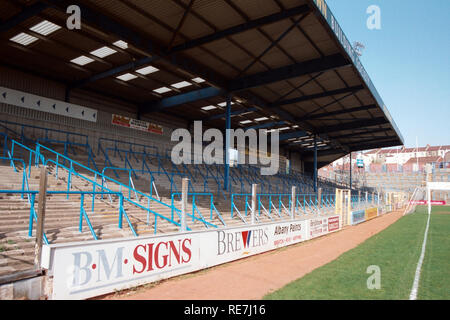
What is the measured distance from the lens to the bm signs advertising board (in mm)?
5481

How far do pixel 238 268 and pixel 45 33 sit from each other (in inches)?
503

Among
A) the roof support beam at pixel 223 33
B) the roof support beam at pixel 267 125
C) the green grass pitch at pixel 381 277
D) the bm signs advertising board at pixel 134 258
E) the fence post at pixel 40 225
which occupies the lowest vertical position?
the green grass pitch at pixel 381 277

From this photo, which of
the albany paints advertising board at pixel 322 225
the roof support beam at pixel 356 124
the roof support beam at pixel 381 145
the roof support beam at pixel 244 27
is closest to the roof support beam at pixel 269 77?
the roof support beam at pixel 244 27

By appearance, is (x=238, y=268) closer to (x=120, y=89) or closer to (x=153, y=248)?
(x=153, y=248)

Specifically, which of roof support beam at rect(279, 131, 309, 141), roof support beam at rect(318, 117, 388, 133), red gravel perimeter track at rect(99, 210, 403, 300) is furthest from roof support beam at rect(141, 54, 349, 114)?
roof support beam at rect(279, 131, 309, 141)

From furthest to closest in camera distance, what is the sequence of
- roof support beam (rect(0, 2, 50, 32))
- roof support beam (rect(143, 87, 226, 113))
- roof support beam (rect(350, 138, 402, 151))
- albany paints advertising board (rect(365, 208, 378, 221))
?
roof support beam (rect(350, 138, 402, 151))
albany paints advertising board (rect(365, 208, 378, 221))
roof support beam (rect(143, 87, 226, 113))
roof support beam (rect(0, 2, 50, 32))

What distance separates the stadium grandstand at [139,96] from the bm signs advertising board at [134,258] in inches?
35.1

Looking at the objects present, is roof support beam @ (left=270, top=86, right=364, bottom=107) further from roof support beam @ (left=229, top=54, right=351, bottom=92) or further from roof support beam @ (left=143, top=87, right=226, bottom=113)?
roof support beam @ (left=143, top=87, right=226, bottom=113)

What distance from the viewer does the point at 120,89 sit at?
1997 centimetres

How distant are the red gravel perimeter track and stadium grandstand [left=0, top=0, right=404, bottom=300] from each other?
2.25m

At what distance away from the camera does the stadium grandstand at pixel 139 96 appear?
393 inches

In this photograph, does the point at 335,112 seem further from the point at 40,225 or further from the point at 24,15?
the point at 40,225

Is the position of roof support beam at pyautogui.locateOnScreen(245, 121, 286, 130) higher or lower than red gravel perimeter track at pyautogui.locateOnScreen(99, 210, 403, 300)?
higher

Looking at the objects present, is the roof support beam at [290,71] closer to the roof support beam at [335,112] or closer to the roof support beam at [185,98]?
the roof support beam at [185,98]
